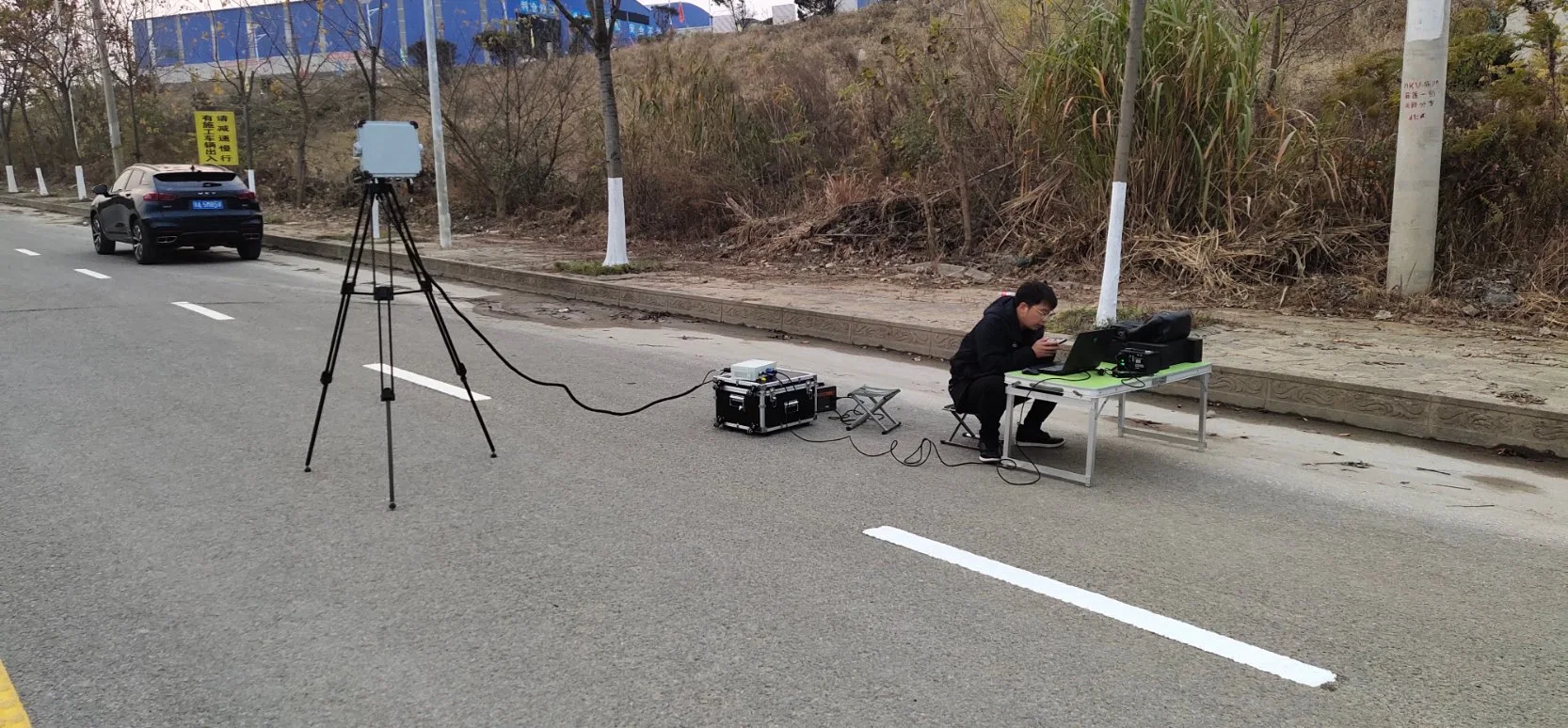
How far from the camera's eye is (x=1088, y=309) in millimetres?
10102

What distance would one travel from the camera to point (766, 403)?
6.54m

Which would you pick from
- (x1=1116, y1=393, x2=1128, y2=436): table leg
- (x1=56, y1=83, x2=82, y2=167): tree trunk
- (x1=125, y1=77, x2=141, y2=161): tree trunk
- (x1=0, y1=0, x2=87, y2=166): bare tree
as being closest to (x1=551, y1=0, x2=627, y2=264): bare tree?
(x1=1116, y1=393, x2=1128, y2=436): table leg

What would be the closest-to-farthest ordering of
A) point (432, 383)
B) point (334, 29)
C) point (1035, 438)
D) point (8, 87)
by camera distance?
point (1035, 438) → point (432, 383) → point (334, 29) → point (8, 87)

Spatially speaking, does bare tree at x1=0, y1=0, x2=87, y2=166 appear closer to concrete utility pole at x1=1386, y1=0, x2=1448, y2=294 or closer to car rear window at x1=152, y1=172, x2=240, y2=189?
car rear window at x1=152, y1=172, x2=240, y2=189

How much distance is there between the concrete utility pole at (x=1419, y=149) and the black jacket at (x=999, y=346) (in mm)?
5606

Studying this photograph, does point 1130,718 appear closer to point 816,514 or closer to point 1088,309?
point 816,514

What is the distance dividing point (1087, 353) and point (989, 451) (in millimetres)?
789

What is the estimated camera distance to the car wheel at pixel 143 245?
52.4 feet

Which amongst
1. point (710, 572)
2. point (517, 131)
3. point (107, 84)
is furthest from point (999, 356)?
point (107, 84)

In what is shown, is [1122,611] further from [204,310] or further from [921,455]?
[204,310]

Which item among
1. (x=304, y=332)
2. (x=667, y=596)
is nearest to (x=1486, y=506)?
(x=667, y=596)

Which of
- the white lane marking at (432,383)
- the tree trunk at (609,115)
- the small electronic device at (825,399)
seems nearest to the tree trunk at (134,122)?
the tree trunk at (609,115)

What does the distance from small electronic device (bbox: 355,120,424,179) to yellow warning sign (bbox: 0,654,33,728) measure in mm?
2613

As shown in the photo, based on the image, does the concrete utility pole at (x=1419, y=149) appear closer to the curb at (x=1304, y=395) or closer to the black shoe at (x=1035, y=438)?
the curb at (x=1304, y=395)
